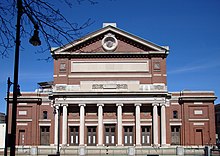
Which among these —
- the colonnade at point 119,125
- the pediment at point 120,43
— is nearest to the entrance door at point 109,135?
the colonnade at point 119,125

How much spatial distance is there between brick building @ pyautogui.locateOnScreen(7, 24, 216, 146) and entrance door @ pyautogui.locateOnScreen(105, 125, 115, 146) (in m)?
0.01

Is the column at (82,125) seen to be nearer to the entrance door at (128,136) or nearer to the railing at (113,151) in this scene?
the railing at (113,151)

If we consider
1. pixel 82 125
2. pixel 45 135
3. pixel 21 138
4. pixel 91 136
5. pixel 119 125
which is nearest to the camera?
pixel 119 125

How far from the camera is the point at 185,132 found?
Result: 173 ft

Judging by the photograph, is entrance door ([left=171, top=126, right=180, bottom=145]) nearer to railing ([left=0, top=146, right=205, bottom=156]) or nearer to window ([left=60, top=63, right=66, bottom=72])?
railing ([left=0, top=146, right=205, bottom=156])

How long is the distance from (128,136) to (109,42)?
586 inches

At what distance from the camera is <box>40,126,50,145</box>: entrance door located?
175ft

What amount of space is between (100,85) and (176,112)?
1317cm

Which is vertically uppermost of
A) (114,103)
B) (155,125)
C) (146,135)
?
(114,103)

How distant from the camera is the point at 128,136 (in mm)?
50938

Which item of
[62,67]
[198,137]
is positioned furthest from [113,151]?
[62,67]

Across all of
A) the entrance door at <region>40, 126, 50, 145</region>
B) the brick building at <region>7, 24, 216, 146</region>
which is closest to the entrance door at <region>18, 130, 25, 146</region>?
the brick building at <region>7, 24, 216, 146</region>

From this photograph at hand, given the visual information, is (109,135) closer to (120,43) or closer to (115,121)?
(115,121)

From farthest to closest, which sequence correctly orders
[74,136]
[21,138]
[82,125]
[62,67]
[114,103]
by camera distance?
1. [21,138]
2. [62,67]
3. [74,136]
4. [114,103]
5. [82,125]
